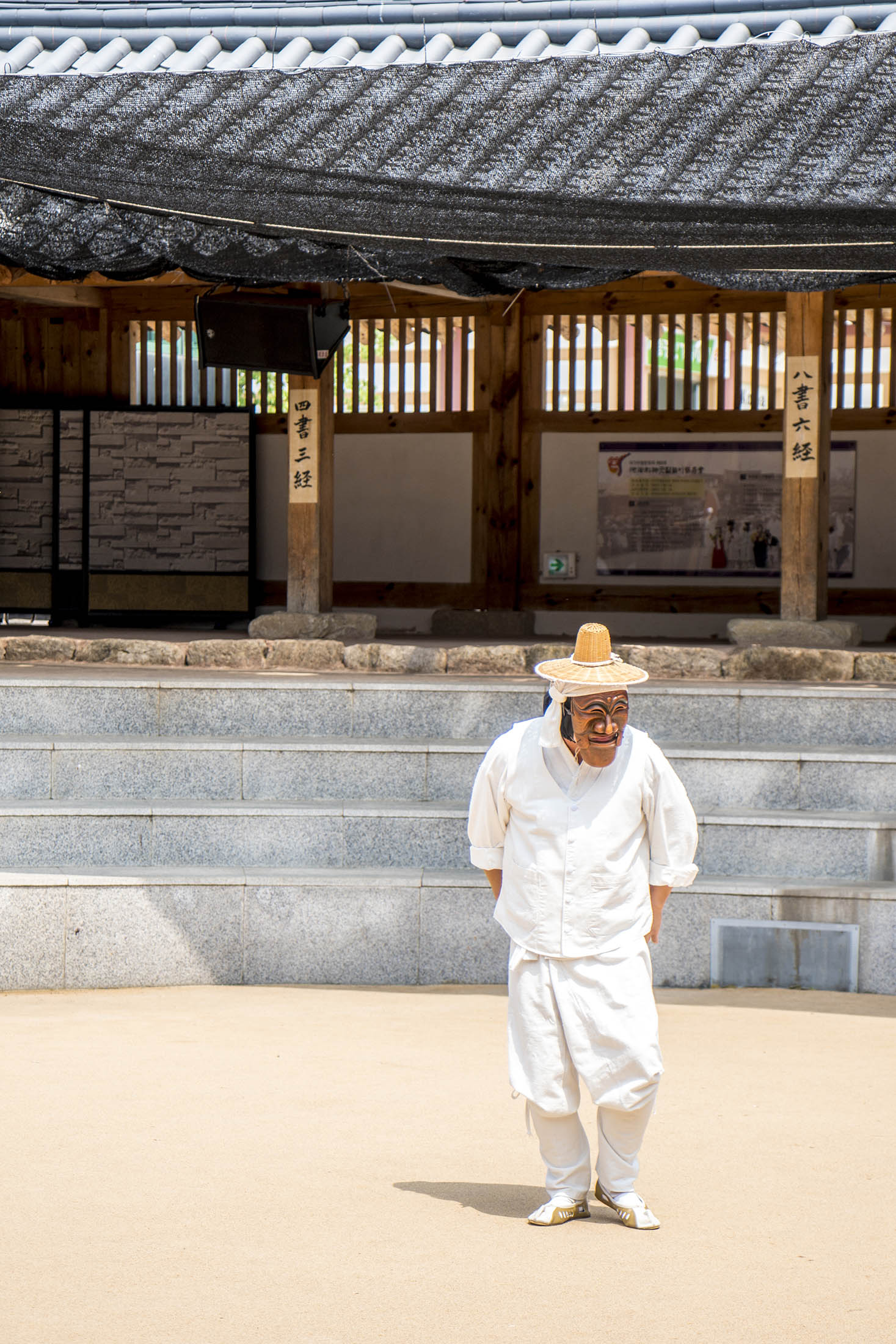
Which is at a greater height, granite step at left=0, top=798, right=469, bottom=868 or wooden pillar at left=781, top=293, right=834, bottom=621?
wooden pillar at left=781, top=293, right=834, bottom=621

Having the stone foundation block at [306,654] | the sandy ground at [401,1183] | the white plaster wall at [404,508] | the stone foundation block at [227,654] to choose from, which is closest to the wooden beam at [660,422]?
the white plaster wall at [404,508]

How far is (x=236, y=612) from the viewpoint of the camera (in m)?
12.2

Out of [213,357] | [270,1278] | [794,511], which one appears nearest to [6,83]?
[213,357]

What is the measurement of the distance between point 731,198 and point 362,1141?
199 inches

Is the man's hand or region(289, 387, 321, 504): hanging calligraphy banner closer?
the man's hand

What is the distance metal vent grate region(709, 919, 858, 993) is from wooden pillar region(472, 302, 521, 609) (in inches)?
227

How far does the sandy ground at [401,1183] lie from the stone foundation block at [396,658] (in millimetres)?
2998

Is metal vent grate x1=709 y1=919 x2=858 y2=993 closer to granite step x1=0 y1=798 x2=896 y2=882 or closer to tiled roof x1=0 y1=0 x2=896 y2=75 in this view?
granite step x1=0 y1=798 x2=896 y2=882

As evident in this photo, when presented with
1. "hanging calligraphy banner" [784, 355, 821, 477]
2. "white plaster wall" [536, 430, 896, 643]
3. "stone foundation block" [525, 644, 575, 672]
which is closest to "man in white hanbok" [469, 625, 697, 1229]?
"stone foundation block" [525, 644, 575, 672]

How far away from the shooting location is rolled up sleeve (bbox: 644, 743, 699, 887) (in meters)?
3.74

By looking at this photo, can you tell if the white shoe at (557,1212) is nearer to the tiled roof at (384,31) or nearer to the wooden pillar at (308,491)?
the wooden pillar at (308,491)

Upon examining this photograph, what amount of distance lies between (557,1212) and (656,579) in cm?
828

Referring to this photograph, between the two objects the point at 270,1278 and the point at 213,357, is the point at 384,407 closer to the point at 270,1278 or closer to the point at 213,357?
the point at 213,357

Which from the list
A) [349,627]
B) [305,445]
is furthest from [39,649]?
[305,445]
